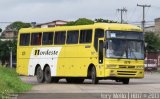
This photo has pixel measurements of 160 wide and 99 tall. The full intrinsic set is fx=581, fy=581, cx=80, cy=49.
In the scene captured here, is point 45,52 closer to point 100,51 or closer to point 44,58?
point 44,58

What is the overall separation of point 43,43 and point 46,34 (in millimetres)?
618

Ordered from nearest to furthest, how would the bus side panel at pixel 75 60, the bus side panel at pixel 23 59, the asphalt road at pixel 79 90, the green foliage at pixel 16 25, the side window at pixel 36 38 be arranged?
the asphalt road at pixel 79 90 < the bus side panel at pixel 75 60 < the side window at pixel 36 38 < the bus side panel at pixel 23 59 < the green foliage at pixel 16 25

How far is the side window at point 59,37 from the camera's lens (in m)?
34.5

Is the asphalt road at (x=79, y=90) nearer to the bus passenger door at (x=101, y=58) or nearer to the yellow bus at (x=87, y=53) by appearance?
the bus passenger door at (x=101, y=58)

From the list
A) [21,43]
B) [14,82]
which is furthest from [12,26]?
[14,82]

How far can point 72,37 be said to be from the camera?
33906mm

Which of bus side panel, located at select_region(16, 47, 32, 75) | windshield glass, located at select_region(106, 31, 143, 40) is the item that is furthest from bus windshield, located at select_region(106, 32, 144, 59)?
bus side panel, located at select_region(16, 47, 32, 75)

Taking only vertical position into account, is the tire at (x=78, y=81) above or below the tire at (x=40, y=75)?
below

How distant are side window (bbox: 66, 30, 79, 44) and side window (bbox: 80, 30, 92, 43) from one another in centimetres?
49

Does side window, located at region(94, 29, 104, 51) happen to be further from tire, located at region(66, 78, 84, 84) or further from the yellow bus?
tire, located at region(66, 78, 84, 84)

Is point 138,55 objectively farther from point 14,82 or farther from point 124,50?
point 14,82

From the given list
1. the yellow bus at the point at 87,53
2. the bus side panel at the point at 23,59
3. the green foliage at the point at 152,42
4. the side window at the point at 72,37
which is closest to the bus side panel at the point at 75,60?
the yellow bus at the point at 87,53

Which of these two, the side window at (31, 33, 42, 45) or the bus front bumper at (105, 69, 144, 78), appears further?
the side window at (31, 33, 42, 45)

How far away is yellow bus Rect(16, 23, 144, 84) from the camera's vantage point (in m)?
31.3
